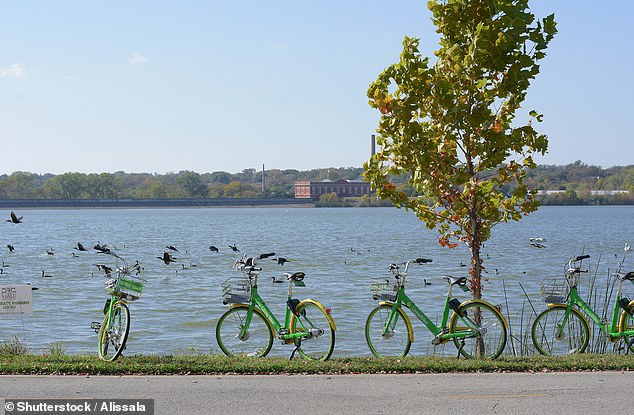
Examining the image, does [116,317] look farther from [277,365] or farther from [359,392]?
[359,392]

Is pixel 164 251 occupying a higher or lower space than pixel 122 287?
lower

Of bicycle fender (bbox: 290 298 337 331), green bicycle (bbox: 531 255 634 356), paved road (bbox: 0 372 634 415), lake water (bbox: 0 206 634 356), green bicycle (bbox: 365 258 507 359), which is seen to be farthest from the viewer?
lake water (bbox: 0 206 634 356)

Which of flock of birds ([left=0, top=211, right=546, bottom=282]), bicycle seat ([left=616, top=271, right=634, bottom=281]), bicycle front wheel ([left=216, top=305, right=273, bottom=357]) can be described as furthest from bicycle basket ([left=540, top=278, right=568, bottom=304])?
bicycle front wheel ([left=216, top=305, right=273, bottom=357])

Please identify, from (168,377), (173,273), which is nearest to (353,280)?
(173,273)

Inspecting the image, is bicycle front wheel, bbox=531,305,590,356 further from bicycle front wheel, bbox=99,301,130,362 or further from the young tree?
bicycle front wheel, bbox=99,301,130,362

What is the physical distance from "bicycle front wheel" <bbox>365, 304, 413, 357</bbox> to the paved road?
6.02ft

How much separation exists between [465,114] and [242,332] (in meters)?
4.44

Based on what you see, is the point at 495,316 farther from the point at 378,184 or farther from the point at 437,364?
the point at 378,184

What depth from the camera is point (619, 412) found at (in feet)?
29.3

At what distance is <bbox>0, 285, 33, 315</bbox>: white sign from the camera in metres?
12.9

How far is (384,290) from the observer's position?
12805 millimetres

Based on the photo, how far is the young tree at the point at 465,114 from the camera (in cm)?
1293

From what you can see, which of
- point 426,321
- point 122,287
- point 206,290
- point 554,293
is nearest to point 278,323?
point 426,321

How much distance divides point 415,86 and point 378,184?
1570 millimetres
